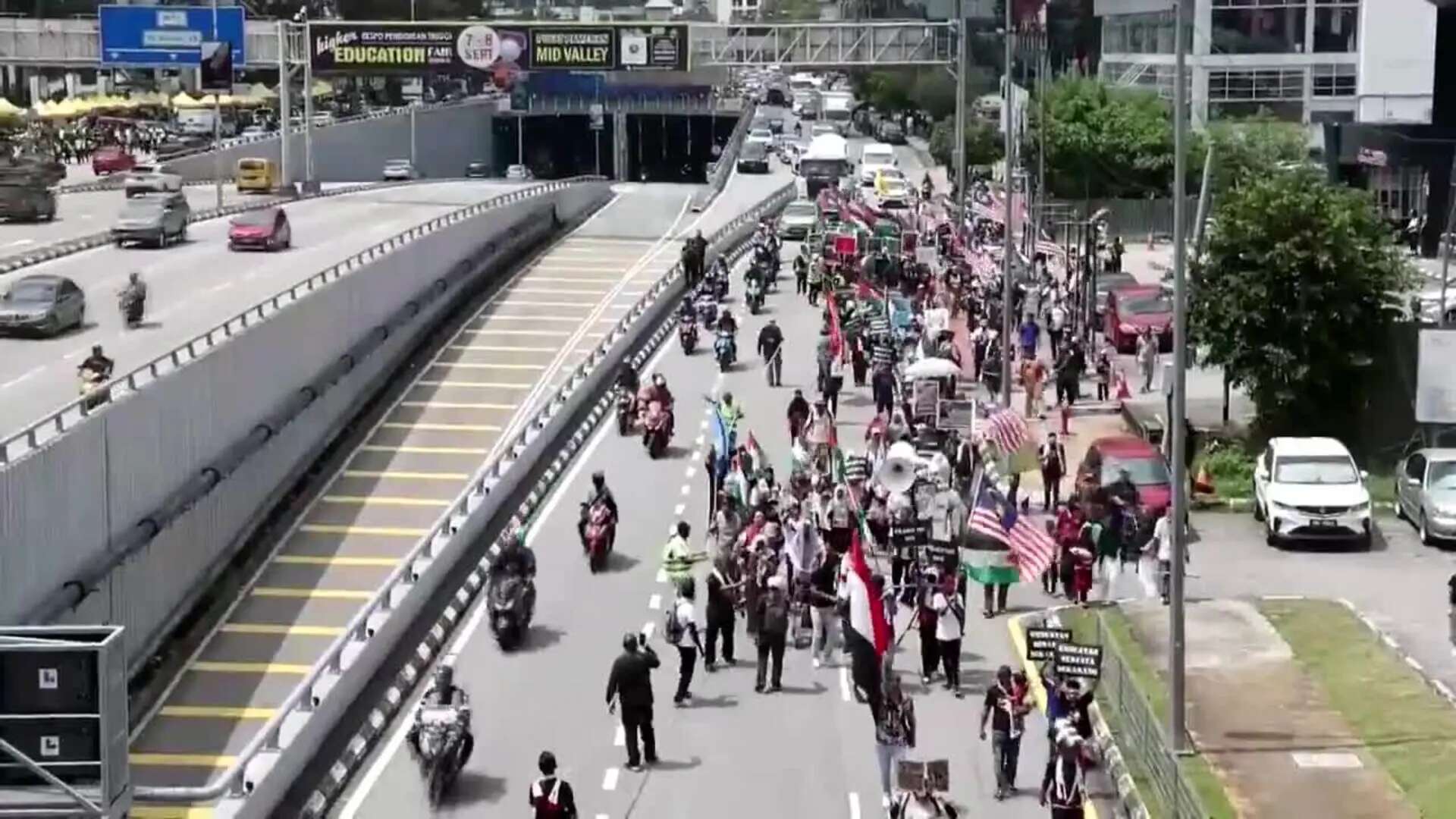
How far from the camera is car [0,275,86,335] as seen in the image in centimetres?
4341

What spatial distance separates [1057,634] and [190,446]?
1677 cm

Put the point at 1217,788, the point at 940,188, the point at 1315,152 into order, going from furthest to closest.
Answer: the point at 940,188
the point at 1315,152
the point at 1217,788

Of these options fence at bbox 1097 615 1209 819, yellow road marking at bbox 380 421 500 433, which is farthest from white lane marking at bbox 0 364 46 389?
fence at bbox 1097 615 1209 819

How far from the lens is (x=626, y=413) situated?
40.6m

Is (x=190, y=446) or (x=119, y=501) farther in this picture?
(x=190, y=446)

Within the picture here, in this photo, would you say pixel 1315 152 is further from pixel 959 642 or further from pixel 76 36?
pixel 959 642

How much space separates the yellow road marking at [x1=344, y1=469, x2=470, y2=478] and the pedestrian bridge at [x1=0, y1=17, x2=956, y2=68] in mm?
45094

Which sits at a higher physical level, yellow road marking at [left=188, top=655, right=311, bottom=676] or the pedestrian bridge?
the pedestrian bridge

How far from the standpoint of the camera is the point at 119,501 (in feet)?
101

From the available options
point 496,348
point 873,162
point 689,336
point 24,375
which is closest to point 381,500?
point 24,375

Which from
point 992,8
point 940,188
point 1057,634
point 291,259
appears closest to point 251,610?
point 1057,634

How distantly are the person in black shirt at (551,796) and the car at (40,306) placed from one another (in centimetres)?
2708

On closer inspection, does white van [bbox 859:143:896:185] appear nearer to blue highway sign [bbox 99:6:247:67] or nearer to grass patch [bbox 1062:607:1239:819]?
blue highway sign [bbox 99:6:247:67]

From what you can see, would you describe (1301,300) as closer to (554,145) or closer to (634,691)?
(634,691)
